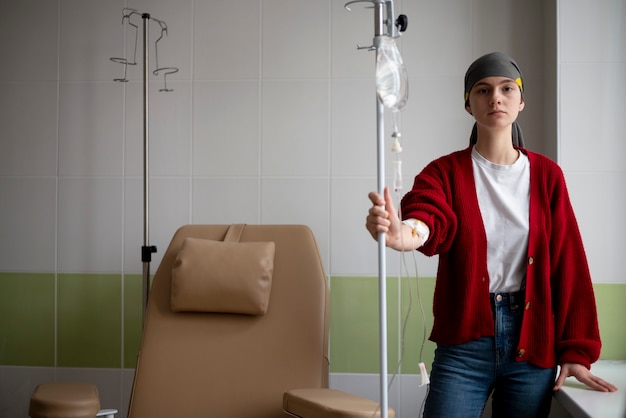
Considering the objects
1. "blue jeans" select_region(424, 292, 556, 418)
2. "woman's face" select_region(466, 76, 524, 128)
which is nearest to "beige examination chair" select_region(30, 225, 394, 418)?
"blue jeans" select_region(424, 292, 556, 418)

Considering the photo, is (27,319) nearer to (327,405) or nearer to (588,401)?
(327,405)

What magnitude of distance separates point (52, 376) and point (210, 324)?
93 centimetres

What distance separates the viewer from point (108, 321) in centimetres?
287

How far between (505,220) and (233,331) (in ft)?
3.34

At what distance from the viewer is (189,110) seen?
112 inches

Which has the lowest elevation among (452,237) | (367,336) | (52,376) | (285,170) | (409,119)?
(52,376)

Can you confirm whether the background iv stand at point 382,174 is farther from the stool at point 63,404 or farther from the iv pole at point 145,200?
the iv pole at point 145,200

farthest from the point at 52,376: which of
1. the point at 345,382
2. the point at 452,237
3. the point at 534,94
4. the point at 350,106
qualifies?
the point at 534,94

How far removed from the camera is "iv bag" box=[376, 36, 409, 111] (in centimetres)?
124

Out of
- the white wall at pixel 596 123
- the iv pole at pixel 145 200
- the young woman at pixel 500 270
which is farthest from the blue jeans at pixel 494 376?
the iv pole at pixel 145 200

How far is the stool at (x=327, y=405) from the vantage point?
5.69ft

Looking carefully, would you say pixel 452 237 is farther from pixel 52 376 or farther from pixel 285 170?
pixel 52 376

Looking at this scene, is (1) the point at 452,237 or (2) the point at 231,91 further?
(2) the point at 231,91

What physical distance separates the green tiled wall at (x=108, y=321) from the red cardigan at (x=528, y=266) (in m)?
1.07
